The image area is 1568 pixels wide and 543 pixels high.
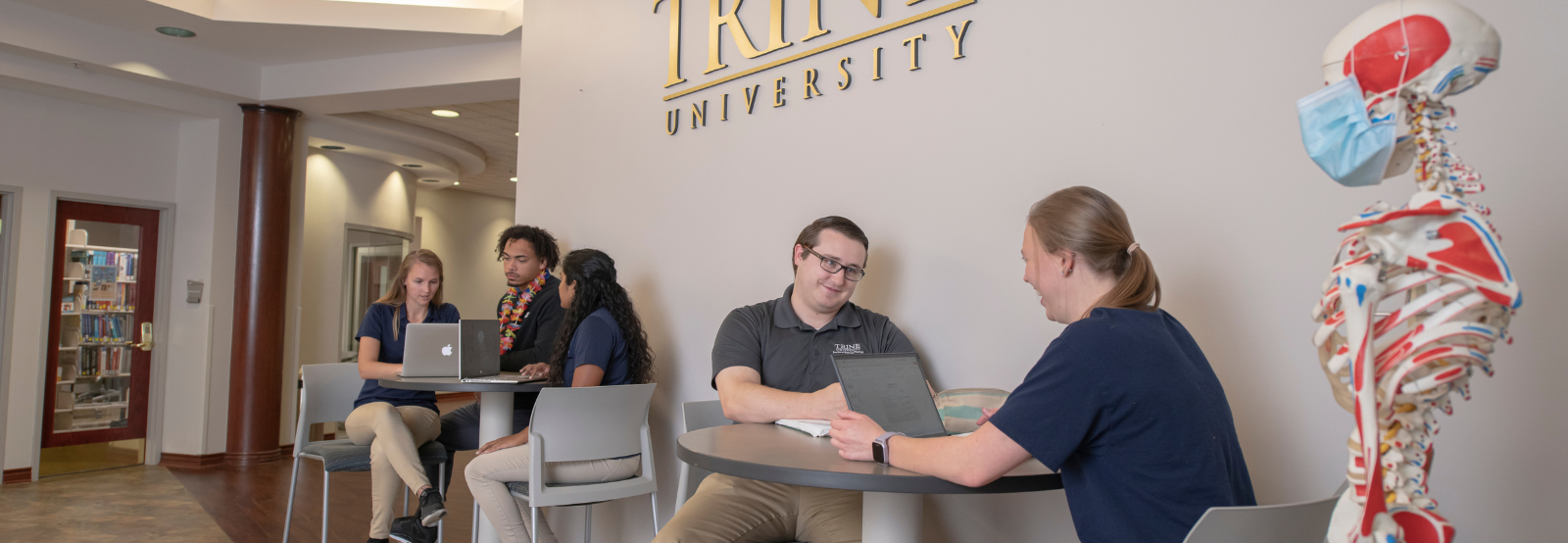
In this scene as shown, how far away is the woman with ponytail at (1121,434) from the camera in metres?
1.31

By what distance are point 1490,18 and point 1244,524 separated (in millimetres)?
1087

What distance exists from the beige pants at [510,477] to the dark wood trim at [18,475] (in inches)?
194

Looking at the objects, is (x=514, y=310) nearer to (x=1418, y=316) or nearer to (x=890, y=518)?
(x=890, y=518)

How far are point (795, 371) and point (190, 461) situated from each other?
19.9ft

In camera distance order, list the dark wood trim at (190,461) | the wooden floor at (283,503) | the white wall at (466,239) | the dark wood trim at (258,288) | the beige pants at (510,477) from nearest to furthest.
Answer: the beige pants at (510,477)
the wooden floor at (283,503)
the dark wood trim at (190,461)
the dark wood trim at (258,288)
the white wall at (466,239)

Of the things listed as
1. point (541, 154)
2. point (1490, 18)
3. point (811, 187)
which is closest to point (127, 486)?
point (541, 154)

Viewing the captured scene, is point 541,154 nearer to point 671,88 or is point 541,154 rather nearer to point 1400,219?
point 671,88

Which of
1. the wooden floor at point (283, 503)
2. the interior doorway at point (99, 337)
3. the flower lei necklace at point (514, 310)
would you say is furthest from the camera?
the interior doorway at point (99, 337)

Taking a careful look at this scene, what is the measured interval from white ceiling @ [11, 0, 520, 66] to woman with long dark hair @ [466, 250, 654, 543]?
286 centimetres

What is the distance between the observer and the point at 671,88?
11.9 ft

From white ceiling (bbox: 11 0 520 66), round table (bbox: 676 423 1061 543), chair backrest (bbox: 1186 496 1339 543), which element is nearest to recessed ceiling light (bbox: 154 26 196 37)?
white ceiling (bbox: 11 0 520 66)

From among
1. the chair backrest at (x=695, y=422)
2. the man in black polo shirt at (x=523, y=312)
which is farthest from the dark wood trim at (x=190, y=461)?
the chair backrest at (x=695, y=422)

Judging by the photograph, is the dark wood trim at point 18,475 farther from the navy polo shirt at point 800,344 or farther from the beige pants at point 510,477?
the navy polo shirt at point 800,344

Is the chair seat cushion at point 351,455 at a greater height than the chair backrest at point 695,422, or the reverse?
the chair backrest at point 695,422
